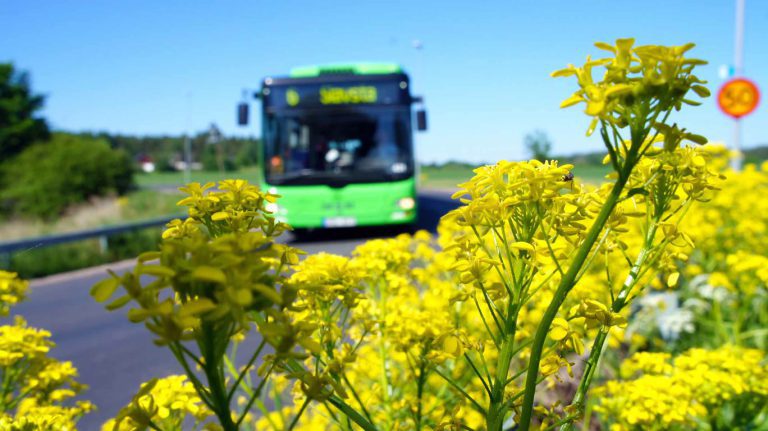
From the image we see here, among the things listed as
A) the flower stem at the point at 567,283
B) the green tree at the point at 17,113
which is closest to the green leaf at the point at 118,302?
the flower stem at the point at 567,283

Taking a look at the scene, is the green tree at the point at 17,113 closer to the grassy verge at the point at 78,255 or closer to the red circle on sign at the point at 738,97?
the grassy verge at the point at 78,255

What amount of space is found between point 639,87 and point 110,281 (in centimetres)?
67

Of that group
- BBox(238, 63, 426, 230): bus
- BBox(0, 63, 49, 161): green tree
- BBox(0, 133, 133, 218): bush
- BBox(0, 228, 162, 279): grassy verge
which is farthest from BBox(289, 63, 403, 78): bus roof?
BBox(0, 63, 49, 161): green tree

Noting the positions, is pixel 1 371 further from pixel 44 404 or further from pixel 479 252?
pixel 479 252

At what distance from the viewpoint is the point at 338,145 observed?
35.3 ft

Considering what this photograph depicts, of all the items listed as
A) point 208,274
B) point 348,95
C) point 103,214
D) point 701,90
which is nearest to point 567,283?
point 701,90

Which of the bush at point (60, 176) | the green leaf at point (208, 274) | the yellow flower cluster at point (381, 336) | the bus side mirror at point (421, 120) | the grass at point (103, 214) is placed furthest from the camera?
the bush at point (60, 176)

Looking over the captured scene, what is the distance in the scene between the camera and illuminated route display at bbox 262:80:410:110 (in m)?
10.4

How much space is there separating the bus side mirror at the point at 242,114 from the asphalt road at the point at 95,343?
3.55 meters

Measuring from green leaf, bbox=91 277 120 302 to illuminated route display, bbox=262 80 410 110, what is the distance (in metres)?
9.98

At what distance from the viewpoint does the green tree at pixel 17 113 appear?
1273 inches

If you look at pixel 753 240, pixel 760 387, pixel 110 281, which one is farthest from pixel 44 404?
Result: pixel 753 240

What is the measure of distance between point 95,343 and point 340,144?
5884 millimetres

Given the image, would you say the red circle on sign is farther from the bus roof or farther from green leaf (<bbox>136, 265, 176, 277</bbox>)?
green leaf (<bbox>136, 265, 176, 277</bbox>)
